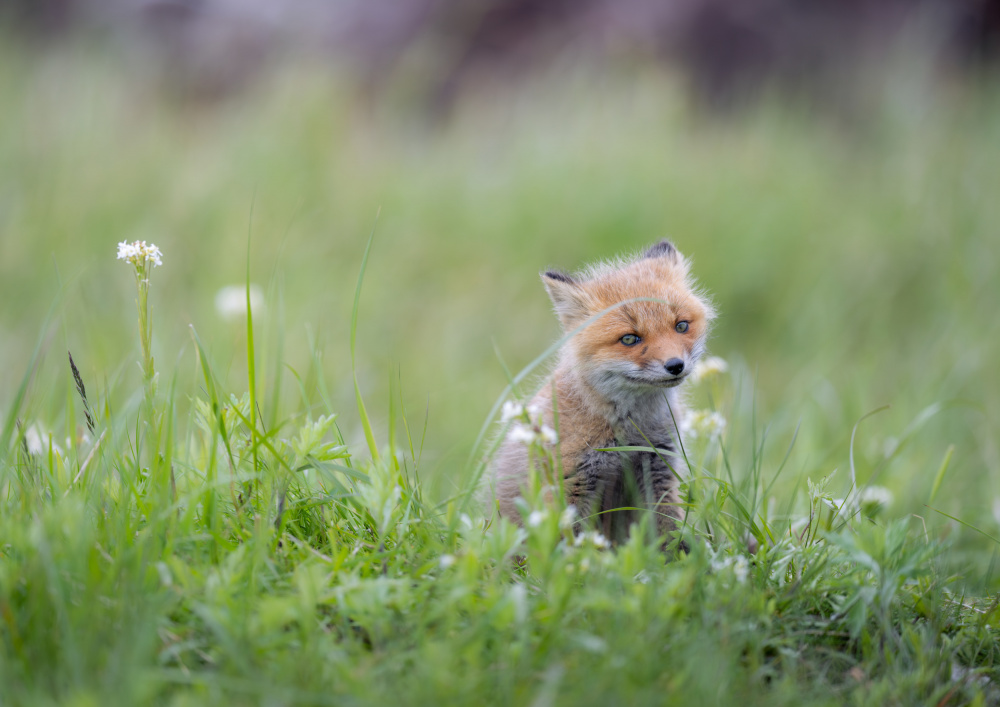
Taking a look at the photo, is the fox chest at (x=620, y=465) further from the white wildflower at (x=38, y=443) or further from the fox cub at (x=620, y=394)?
the white wildflower at (x=38, y=443)

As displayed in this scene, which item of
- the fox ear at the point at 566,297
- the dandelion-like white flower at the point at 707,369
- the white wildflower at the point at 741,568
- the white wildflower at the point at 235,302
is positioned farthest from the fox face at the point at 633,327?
the white wildflower at the point at 235,302

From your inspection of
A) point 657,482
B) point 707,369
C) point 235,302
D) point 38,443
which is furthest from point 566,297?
point 235,302

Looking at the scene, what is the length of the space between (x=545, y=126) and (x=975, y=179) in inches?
201

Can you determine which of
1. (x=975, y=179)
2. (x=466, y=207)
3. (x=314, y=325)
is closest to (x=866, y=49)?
(x=975, y=179)

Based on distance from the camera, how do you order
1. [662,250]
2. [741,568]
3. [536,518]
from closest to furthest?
[536,518]
[741,568]
[662,250]

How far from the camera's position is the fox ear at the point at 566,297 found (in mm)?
3445

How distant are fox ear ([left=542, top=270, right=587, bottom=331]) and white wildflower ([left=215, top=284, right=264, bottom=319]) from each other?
237 cm

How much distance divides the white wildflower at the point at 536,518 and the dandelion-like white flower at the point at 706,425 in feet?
3.28

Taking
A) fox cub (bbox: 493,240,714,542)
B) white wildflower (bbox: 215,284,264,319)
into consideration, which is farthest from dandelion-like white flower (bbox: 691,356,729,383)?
white wildflower (bbox: 215,284,264,319)

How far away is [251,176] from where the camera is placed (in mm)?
7969

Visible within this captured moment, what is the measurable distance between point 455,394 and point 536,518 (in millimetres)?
4546

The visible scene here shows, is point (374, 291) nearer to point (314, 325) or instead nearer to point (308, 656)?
point (314, 325)

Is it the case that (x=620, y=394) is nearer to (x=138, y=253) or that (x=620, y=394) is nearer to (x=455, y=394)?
(x=138, y=253)

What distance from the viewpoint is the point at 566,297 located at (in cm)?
350
